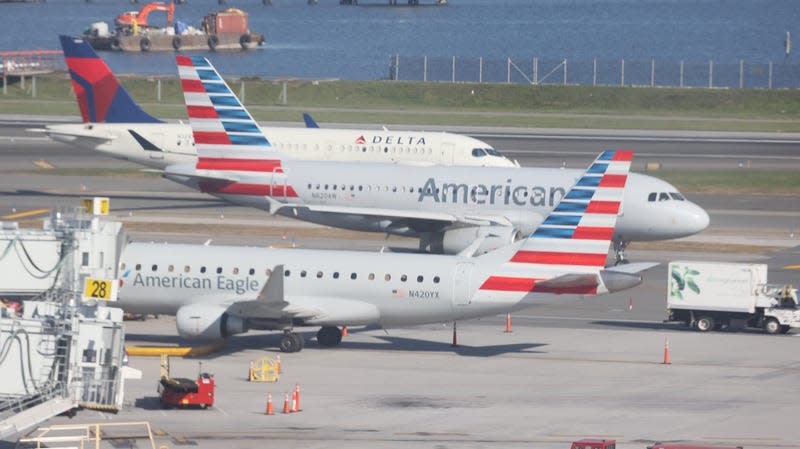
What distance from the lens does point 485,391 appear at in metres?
44.8

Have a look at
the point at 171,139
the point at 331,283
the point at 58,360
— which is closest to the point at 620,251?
the point at 331,283

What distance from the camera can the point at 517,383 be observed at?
46.1m

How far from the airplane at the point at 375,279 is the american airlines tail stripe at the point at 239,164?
68.6ft

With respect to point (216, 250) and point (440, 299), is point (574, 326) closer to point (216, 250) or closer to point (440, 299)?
point (440, 299)

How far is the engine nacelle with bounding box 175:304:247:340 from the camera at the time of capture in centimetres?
4900

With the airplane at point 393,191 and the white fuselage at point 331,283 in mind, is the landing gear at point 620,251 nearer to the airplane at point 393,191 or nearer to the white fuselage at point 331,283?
the airplane at point 393,191

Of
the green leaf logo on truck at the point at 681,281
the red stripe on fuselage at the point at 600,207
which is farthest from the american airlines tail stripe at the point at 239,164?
the red stripe on fuselage at the point at 600,207

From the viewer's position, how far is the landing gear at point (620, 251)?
6788cm

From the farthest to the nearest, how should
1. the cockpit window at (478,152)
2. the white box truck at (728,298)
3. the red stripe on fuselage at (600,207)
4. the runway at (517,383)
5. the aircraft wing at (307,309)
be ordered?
the cockpit window at (478,152), the white box truck at (728,298), the red stripe on fuselage at (600,207), the aircraft wing at (307,309), the runway at (517,383)

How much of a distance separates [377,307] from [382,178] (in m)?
22.3

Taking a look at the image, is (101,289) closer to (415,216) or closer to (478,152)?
(415,216)

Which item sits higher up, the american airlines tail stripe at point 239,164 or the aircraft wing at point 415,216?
the american airlines tail stripe at point 239,164

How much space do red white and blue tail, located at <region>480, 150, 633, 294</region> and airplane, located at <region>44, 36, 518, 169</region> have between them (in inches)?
1305

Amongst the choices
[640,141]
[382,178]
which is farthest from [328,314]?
[640,141]
